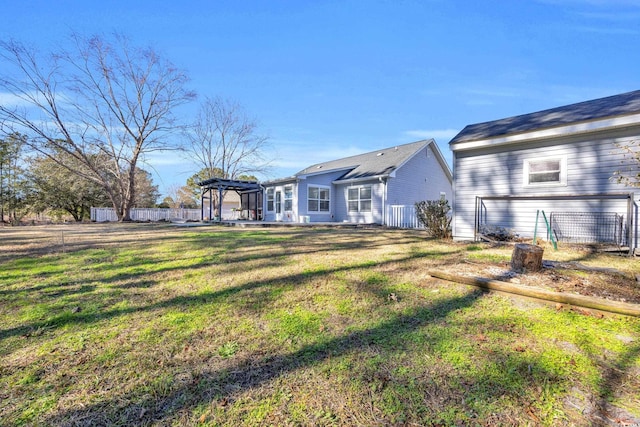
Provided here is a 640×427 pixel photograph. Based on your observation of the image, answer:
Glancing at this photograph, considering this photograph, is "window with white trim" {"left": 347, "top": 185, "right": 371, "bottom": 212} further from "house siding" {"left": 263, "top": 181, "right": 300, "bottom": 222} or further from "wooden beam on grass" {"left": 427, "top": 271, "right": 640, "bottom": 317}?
"wooden beam on grass" {"left": 427, "top": 271, "right": 640, "bottom": 317}

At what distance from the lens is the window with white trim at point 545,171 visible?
270 inches

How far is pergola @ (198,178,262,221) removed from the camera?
17.3m

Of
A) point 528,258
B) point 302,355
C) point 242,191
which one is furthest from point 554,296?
point 242,191

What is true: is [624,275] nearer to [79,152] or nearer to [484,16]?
[484,16]

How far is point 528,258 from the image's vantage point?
3789mm

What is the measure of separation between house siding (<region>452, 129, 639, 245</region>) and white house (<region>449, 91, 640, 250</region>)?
16mm

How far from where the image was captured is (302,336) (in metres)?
2.23

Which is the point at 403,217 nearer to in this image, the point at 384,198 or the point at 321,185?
the point at 384,198

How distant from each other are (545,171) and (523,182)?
1.67ft

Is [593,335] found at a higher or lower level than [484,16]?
lower

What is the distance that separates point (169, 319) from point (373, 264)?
2949mm

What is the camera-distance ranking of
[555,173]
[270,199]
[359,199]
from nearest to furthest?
[555,173] → [359,199] → [270,199]

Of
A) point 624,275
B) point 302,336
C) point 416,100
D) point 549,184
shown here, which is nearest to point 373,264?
point 302,336

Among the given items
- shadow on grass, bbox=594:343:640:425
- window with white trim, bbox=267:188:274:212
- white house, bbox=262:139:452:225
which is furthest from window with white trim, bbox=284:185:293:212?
shadow on grass, bbox=594:343:640:425
